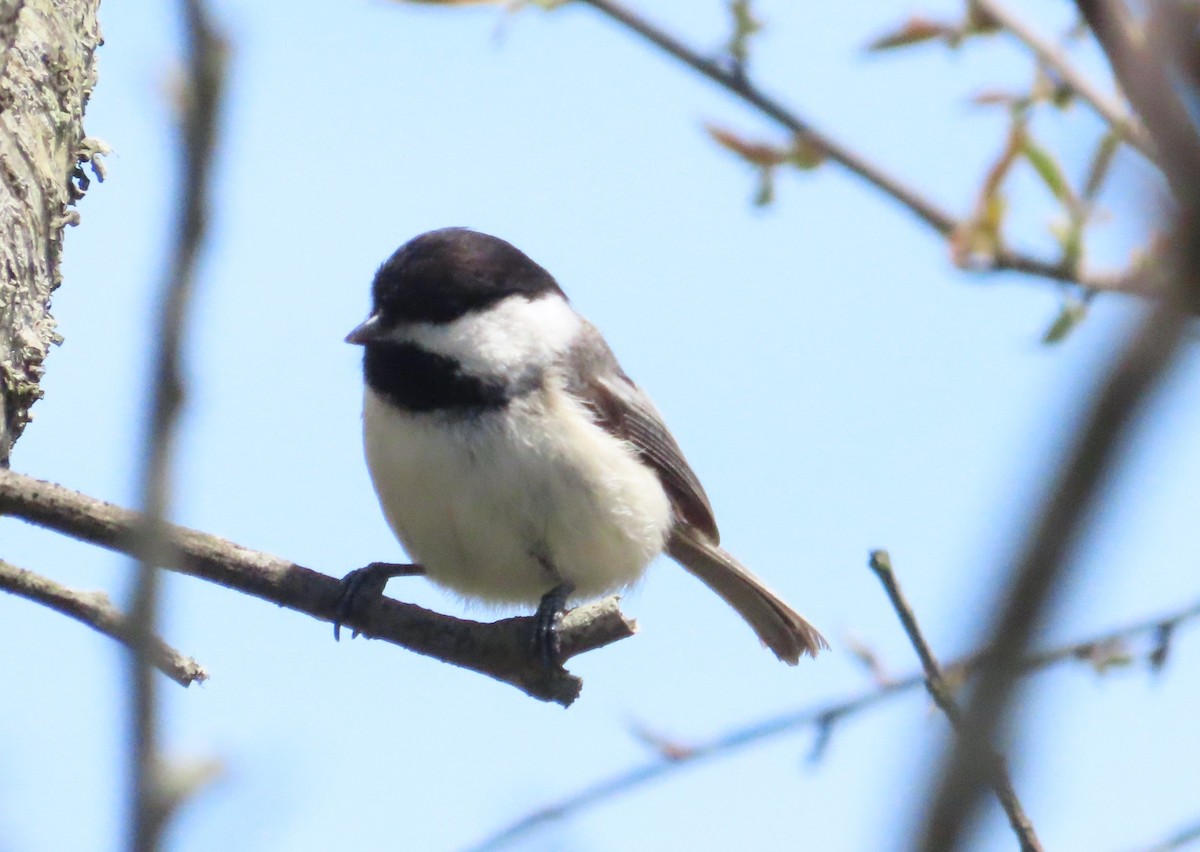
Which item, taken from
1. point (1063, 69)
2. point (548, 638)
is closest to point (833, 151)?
point (1063, 69)

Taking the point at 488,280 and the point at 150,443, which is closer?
the point at 150,443

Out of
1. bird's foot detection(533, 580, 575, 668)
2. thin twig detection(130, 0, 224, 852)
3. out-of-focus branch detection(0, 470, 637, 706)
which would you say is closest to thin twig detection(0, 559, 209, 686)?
out-of-focus branch detection(0, 470, 637, 706)

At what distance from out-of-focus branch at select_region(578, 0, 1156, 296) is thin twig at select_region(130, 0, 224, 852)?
132cm

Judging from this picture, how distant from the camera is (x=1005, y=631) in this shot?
65cm

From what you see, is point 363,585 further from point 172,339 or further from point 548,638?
point 172,339

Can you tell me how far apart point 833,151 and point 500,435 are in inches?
64.9

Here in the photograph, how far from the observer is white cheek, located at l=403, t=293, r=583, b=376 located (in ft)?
11.9

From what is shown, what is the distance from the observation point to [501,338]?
3715 mm

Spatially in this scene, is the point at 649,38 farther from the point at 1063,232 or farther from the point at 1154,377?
the point at 1154,377

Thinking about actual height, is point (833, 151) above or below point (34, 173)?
below

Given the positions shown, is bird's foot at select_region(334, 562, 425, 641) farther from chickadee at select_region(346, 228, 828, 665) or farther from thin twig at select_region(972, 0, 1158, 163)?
thin twig at select_region(972, 0, 1158, 163)

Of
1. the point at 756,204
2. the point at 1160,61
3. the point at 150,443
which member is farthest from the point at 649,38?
the point at 150,443

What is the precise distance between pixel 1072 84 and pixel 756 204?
65 cm

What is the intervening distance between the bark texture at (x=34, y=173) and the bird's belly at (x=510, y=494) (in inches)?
39.5
